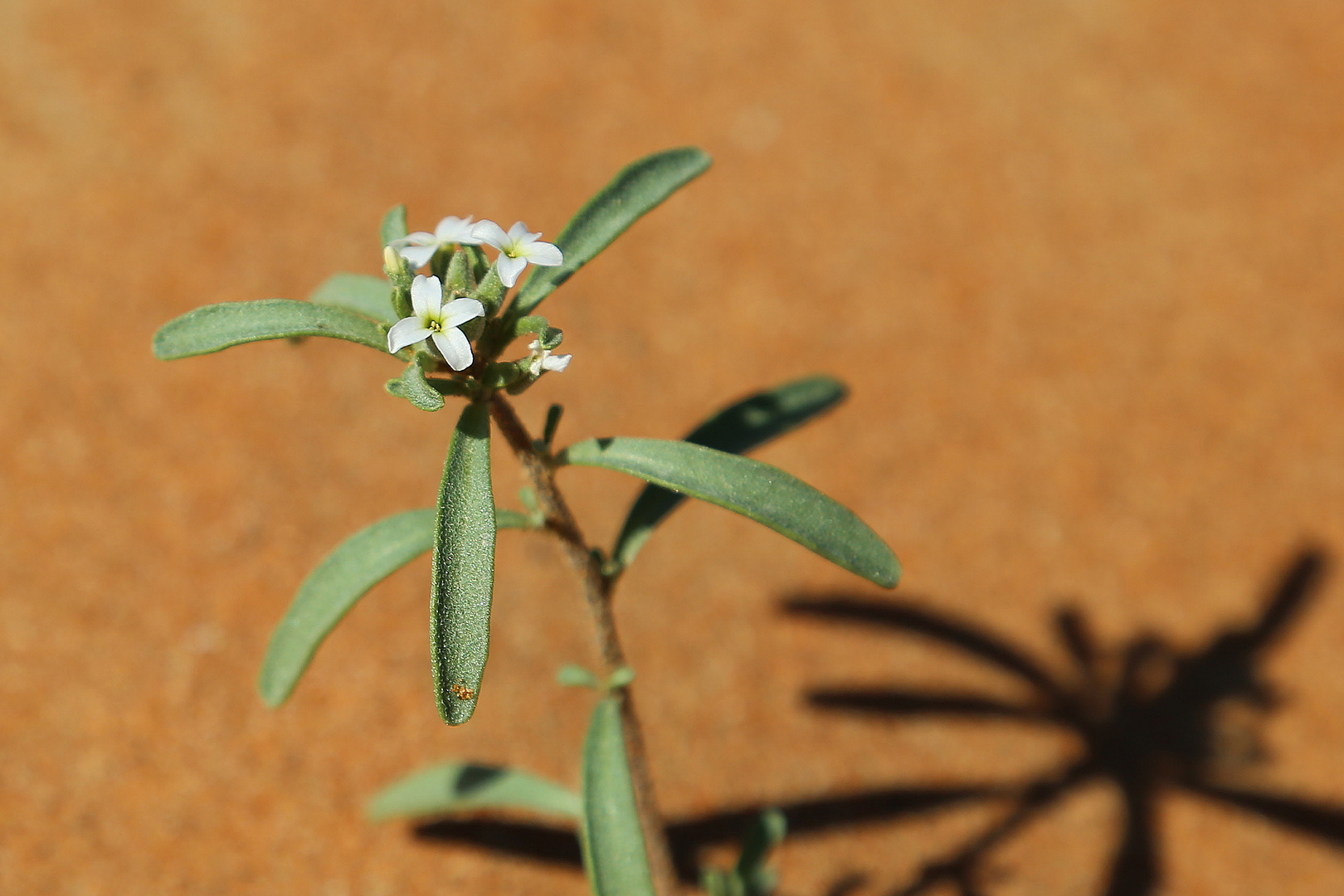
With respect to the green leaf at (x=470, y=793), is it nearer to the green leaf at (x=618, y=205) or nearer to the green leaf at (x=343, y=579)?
the green leaf at (x=343, y=579)

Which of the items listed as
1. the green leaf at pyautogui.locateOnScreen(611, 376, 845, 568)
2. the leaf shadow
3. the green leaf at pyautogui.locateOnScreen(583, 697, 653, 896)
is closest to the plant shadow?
the leaf shadow

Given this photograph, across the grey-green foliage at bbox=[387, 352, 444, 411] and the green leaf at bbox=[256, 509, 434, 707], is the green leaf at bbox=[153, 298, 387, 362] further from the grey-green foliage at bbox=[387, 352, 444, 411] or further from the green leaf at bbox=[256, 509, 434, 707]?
the green leaf at bbox=[256, 509, 434, 707]

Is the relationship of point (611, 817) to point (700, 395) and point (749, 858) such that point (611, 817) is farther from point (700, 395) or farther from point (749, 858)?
point (700, 395)

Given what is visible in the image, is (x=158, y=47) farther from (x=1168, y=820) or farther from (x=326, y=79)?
(x=1168, y=820)

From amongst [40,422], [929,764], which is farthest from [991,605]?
[40,422]

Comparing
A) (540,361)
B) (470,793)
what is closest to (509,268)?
(540,361)

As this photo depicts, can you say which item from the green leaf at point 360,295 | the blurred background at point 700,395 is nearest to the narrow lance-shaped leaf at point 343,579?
the green leaf at point 360,295
